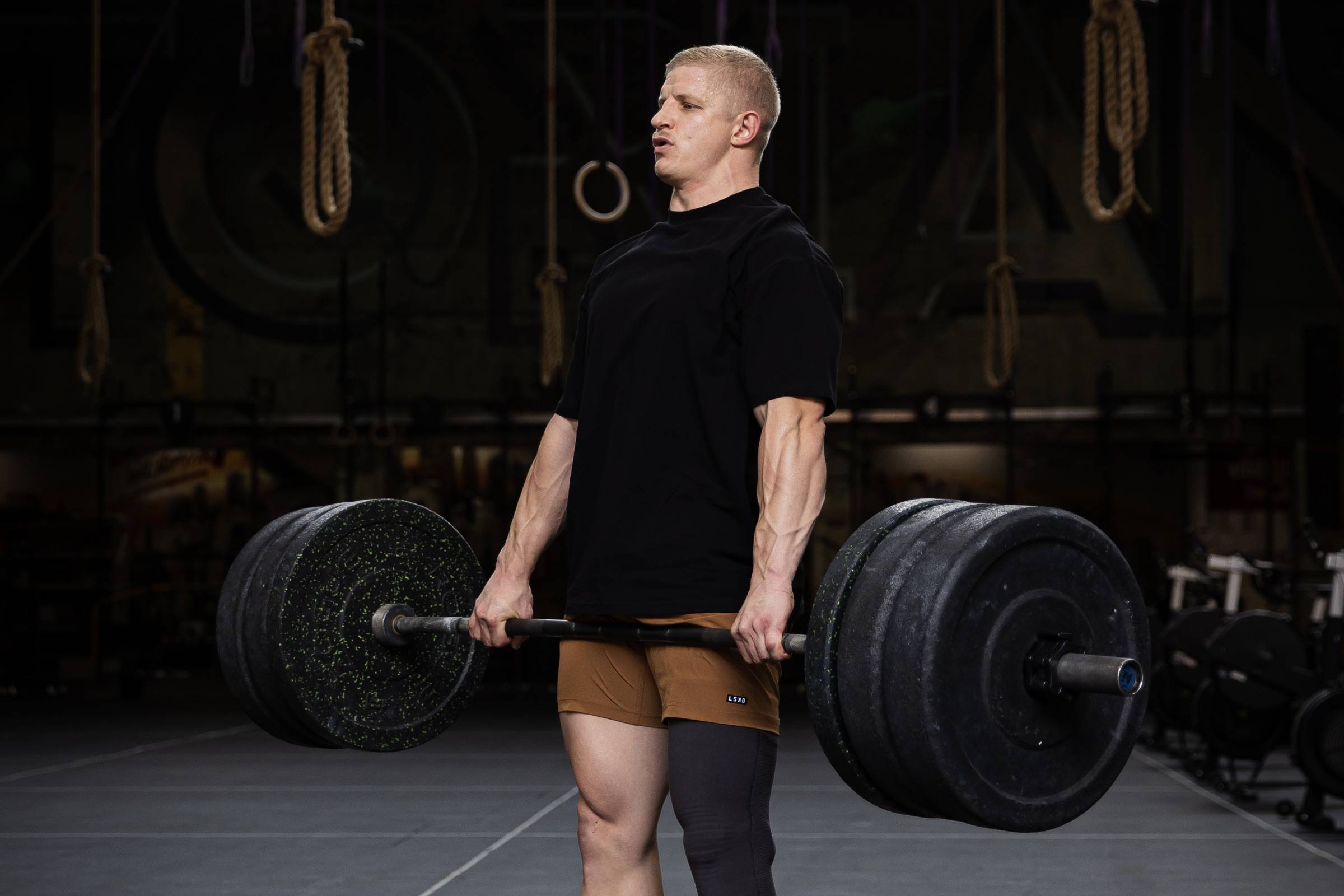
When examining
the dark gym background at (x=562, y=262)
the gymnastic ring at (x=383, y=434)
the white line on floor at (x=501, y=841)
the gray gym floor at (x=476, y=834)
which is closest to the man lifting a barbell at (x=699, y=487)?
the white line on floor at (x=501, y=841)

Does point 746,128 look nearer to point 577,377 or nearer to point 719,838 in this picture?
point 577,377

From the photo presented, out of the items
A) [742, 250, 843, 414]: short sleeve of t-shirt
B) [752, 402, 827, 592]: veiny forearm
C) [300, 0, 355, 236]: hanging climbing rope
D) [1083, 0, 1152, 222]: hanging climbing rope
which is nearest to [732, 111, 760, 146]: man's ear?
[742, 250, 843, 414]: short sleeve of t-shirt

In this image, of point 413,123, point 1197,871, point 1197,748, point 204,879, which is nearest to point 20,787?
point 204,879

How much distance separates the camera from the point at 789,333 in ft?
5.19

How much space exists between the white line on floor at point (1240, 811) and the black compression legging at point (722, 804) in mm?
2593

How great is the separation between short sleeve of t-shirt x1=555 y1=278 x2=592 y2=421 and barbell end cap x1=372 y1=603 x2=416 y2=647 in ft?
1.36

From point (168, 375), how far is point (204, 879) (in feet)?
21.5

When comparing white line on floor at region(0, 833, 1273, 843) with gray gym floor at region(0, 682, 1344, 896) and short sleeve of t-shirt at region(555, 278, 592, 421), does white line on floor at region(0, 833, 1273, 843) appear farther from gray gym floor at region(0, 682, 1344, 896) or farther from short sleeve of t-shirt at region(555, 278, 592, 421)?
short sleeve of t-shirt at region(555, 278, 592, 421)

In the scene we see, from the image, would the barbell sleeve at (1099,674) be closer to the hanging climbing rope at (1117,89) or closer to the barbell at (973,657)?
the barbell at (973,657)

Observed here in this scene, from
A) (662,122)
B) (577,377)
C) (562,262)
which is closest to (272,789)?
(577,377)

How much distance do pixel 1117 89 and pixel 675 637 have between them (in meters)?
2.51

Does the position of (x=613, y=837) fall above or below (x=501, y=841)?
above

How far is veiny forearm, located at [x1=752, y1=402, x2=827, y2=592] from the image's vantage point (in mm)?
1528

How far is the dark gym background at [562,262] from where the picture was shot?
900 cm
